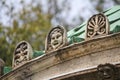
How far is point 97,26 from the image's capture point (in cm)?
1088

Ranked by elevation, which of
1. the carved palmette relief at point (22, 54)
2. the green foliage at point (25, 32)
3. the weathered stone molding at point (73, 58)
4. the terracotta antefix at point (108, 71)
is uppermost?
the green foliage at point (25, 32)

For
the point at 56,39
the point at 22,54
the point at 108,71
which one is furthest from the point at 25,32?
the point at 108,71

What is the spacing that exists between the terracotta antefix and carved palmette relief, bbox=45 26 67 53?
1.33 meters

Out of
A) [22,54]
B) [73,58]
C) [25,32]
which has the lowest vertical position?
[73,58]

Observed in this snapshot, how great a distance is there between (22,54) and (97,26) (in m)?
2.25

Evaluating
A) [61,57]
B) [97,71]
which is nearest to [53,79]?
[61,57]

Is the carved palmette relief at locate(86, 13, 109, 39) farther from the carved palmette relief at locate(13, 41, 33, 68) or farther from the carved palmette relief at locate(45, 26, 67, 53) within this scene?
the carved palmette relief at locate(13, 41, 33, 68)

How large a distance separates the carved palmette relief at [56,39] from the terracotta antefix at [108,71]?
1325 millimetres

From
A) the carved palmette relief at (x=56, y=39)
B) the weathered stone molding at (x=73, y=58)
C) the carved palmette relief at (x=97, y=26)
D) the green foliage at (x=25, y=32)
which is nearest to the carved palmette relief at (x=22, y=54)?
the weathered stone molding at (x=73, y=58)

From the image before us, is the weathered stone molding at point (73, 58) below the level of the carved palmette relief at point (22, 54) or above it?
below

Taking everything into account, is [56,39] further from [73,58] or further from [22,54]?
[22,54]

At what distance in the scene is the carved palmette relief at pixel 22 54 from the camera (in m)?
12.0

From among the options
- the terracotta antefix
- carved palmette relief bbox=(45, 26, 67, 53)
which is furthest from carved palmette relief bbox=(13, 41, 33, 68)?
the terracotta antefix

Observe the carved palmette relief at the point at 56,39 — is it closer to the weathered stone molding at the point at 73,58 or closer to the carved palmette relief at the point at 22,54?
the weathered stone molding at the point at 73,58
